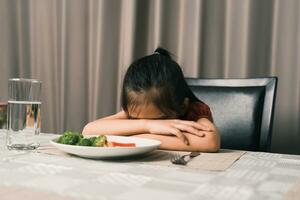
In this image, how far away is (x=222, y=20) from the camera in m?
2.02

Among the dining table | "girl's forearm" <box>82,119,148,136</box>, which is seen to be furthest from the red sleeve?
the dining table

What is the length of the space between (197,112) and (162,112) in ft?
0.49

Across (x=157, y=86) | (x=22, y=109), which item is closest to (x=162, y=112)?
(x=157, y=86)

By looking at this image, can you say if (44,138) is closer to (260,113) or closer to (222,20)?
(260,113)

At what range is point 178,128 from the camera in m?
1.07

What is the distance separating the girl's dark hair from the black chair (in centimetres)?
26

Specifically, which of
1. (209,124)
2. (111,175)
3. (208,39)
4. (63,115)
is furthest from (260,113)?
(63,115)

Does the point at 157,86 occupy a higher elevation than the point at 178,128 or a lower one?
higher

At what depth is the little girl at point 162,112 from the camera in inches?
41.4

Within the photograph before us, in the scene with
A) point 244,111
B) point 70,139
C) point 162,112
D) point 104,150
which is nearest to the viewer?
point 104,150

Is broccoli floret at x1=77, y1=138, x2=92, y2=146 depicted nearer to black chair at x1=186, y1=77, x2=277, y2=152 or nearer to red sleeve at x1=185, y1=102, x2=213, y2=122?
red sleeve at x1=185, y1=102, x2=213, y2=122

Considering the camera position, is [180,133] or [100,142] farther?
[180,133]

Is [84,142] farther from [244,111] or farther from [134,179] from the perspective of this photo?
[244,111]

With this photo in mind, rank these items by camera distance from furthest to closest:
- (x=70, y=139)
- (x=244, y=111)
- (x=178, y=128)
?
(x=244, y=111) < (x=178, y=128) < (x=70, y=139)
